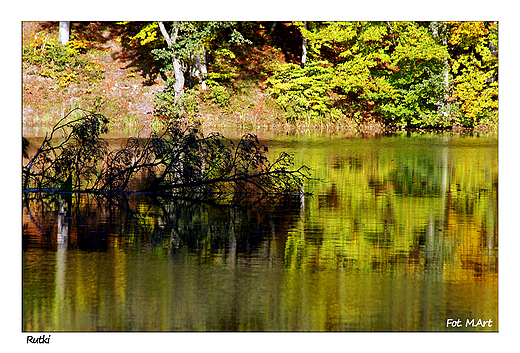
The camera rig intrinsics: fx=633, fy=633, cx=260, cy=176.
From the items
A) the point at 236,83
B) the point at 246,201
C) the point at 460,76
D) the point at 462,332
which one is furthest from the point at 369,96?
the point at 462,332

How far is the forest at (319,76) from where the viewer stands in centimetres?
2978

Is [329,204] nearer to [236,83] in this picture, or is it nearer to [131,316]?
[131,316]

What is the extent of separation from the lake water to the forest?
758 inches

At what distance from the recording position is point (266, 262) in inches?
265

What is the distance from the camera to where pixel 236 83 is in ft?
110

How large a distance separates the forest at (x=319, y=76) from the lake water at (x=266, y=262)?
19.3 m

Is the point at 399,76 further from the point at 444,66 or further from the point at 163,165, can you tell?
the point at 163,165

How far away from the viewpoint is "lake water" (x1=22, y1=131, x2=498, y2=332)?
17.4 ft

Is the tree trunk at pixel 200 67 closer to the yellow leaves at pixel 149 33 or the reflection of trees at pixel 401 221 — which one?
the yellow leaves at pixel 149 33

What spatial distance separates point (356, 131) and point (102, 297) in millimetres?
25326

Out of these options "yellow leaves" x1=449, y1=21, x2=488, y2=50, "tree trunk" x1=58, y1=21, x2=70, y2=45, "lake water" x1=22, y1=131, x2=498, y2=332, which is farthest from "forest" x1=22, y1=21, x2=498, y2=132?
"lake water" x1=22, y1=131, x2=498, y2=332

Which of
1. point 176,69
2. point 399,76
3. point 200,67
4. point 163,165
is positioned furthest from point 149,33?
point 163,165

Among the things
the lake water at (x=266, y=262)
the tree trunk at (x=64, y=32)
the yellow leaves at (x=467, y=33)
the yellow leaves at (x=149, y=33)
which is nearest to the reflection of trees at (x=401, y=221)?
the lake water at (x=266, y=262)

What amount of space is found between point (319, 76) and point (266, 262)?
25.2 metres
